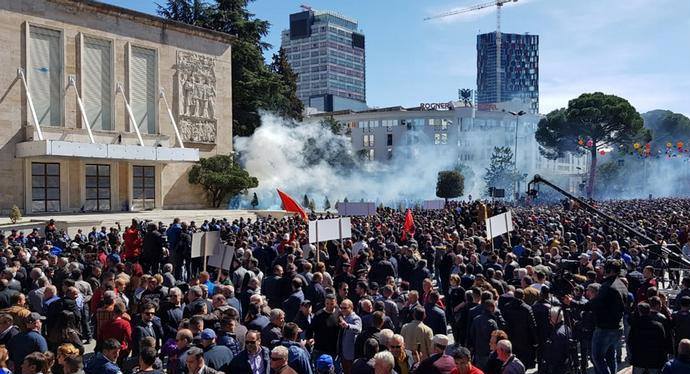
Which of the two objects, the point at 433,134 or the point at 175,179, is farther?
the point at 433,134

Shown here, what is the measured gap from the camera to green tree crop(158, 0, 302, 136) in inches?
1998

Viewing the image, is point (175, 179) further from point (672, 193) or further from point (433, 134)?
point (672, 193)

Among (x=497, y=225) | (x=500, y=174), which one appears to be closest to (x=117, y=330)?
(x=497, y=225)

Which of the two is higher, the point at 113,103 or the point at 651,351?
the point at 113,103

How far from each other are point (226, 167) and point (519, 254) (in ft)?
98.0

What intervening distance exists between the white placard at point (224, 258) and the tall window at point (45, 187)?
2401cm

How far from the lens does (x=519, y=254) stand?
14109 millimetres

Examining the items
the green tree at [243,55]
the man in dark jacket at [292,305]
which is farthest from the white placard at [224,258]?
the green tree at [243,55]

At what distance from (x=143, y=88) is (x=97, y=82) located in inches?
118

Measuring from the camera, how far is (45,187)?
34094 mm

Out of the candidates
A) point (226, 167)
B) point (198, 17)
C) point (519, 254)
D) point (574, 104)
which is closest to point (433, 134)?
point (574, 104)

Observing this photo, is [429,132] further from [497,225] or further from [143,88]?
[497,225]

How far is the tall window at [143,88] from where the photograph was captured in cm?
3834

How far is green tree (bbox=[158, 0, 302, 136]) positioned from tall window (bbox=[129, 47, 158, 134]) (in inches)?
447
